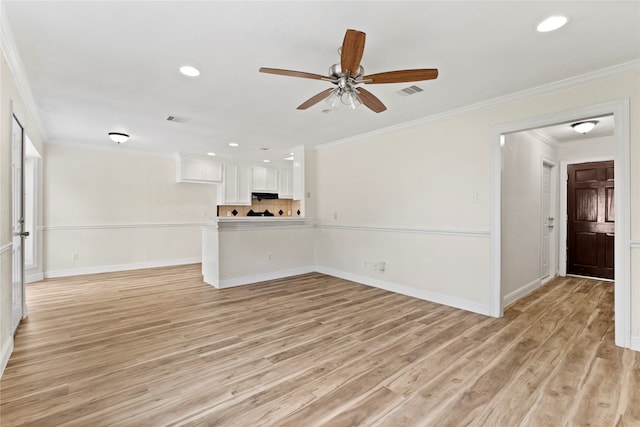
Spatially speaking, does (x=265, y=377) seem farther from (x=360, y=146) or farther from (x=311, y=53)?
(x=360, y=146)

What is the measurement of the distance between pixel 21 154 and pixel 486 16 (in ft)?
14.8

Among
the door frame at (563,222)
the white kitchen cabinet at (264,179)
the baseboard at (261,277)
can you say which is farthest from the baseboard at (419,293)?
the white kitchen cabinet at (264,179)

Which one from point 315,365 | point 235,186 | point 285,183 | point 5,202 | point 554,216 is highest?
point 285,183

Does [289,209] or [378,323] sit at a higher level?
[289,209]

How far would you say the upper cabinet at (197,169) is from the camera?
21.5 ft

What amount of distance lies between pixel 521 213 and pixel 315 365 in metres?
3.58

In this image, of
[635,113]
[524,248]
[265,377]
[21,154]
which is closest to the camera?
[265,377]

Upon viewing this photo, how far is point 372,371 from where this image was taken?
2273 mm

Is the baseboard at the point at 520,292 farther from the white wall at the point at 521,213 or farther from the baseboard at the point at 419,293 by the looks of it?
the baseboard at the point at 419,293

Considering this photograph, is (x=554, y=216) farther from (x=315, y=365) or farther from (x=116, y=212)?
(x=116, y=212)

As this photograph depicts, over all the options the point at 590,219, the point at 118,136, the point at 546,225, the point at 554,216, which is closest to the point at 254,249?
the point at 118,136

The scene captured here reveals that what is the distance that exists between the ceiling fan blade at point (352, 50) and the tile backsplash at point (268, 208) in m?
5.25

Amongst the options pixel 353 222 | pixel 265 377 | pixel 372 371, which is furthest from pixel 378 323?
pixel 353 222

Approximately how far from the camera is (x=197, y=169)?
6.75 m
